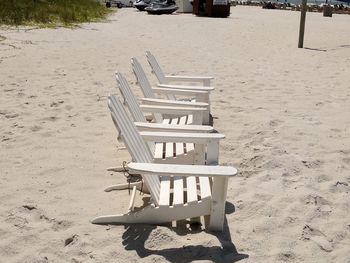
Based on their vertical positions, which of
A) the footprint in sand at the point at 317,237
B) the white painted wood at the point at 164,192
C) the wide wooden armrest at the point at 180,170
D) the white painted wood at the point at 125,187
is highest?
the wide wooden armrest at the point at 180,170

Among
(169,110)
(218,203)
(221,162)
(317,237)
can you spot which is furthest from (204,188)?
(169,110)

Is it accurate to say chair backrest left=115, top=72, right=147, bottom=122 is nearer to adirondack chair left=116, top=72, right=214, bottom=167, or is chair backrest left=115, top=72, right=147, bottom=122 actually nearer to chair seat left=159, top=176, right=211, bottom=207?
adirondack chair left=116, top=72, right=214, bottom=167

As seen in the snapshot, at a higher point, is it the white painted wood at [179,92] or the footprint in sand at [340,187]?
the white painted wood at [179,92]

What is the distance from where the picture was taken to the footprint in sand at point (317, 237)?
2855mm

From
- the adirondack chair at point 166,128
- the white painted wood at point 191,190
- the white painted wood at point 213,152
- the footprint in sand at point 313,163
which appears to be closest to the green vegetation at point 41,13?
the adirondack chair at point 166,128

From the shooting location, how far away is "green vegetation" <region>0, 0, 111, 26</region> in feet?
52.1

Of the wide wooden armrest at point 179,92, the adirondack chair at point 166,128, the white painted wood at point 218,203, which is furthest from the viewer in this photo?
the wide wooden armrest at point 179,92

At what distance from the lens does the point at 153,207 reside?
2984mm

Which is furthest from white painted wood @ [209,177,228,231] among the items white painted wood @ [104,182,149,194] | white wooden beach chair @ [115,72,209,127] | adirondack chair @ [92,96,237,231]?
white wooden beach chair @ [115,72,209,127]

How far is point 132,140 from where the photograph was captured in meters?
3.18

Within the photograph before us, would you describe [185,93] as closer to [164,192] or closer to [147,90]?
[147,90]

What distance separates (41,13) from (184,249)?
16.2 m

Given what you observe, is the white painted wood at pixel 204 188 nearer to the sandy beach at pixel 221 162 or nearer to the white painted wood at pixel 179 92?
the sandy beach at pixel 221 162

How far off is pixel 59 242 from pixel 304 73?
7.11m
